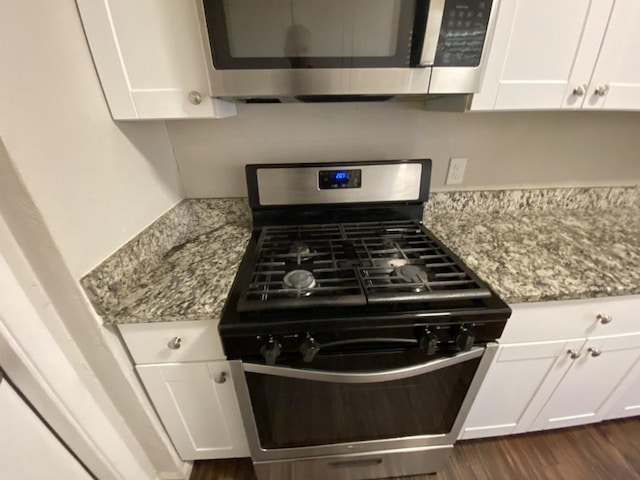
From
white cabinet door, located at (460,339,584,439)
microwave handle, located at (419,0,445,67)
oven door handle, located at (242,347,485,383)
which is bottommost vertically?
white cabinet door, located at (460,339,584,439)

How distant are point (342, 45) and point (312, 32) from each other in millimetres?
80

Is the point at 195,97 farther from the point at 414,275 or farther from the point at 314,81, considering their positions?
the point at 414,275

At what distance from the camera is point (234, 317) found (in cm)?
69

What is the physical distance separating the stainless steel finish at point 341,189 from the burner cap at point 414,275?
1.25 feet

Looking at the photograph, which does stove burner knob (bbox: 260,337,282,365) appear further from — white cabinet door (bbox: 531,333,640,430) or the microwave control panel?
white cabinet door (bbox: 531,333,640,430)

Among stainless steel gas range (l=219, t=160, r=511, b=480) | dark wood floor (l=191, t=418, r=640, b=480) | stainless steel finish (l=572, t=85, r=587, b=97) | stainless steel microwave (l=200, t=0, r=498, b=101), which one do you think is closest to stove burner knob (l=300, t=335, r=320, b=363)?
stainless steel gas range (l=219, t=160, r=511, b=480)

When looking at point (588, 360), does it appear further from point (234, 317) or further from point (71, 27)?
point (71, 27)

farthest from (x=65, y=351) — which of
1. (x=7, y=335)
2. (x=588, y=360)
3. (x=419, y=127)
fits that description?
(x=588, y=360)

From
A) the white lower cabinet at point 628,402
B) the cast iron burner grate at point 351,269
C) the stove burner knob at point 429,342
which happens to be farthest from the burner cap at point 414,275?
the white lower cabinet at point 628,402

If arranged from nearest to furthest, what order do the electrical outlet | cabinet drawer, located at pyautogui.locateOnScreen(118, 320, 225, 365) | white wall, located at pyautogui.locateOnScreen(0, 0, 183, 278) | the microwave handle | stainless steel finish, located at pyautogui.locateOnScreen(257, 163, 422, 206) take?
white wall, located at pyautogui.locateOnScreen(0, 0, 183, 278), the microwave handle, cabinet drawer, located at pyautogui.locateOnScreen(118, 320, 225, 365), stainless steel finish, located at pyautogui.locateOnScreen(257, 163, 422, 206), the electrical outlet

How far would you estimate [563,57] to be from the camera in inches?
31.3

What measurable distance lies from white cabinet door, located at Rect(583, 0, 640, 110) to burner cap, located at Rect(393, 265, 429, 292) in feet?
2.43

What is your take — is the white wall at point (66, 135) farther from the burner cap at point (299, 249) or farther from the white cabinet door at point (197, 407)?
the burner cap at point (299, 249)

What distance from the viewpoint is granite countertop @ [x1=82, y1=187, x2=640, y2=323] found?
752 mm
